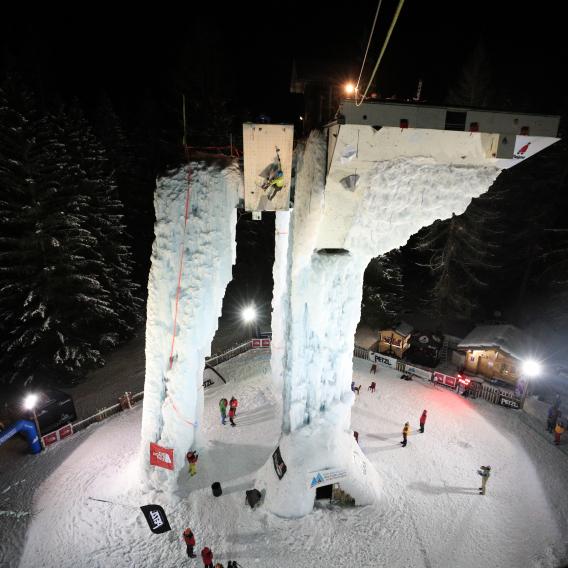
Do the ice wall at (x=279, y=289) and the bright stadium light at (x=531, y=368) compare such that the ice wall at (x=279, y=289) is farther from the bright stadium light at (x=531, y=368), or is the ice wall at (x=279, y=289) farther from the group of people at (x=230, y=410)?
the bright stadium light at (x=531, y=368)

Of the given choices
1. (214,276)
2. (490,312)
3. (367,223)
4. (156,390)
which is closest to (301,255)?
(367,223)

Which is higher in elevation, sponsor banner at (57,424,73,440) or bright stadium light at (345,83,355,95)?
bright stadium light at (345,83,355,95)

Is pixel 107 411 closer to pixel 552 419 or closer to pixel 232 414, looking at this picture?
pixel 232 414

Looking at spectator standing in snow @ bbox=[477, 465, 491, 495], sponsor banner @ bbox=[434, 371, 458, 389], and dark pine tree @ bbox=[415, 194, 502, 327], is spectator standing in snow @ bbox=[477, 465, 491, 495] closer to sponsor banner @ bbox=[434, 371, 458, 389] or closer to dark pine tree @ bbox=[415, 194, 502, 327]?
sponsor banner @ bbox=[434, 371, 458, 389]

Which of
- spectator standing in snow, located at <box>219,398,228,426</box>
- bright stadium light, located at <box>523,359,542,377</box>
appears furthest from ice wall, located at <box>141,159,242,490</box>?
bright stadium light, located at <box>523,359,542,377</box>

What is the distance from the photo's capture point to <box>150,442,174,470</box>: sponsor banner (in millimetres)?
11023

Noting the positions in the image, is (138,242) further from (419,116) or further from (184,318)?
(419,116)

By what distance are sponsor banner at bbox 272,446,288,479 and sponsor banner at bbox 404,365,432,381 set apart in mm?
10378

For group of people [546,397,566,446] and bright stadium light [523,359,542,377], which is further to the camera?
bright stadium light [523,359,542,377]

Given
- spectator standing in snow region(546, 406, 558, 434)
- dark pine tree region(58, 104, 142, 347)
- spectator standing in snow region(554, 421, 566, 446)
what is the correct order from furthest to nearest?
dark pine tree region(58, 104, 142, 347) → spectator standing in snow region(546, 406, 558, 434) → spectator standing in snow region(554, 421, 566, 446)

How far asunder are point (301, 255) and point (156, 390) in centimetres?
594

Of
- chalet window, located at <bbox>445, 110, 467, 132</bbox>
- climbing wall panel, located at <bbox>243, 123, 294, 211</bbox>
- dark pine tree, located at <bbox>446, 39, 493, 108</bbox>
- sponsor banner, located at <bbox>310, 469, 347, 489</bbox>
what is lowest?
sponsor banner, located at <bbox>310, 469, 347, 489</bbox>

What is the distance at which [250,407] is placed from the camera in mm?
15820

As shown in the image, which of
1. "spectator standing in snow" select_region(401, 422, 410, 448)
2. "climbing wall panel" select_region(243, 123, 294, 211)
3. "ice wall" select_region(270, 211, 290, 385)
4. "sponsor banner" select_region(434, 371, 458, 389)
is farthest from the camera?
"sponsor banner" select_region(434, 371, 458, 389)
